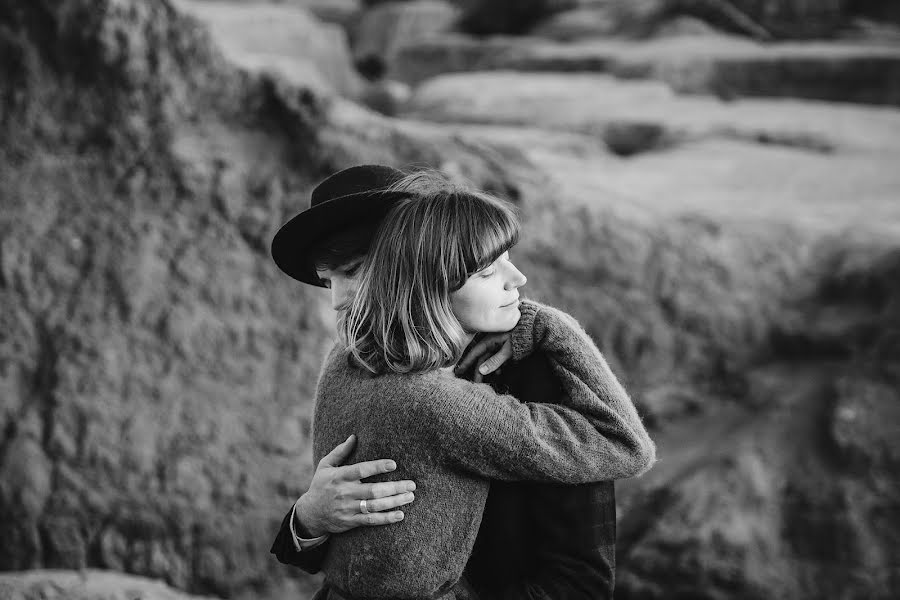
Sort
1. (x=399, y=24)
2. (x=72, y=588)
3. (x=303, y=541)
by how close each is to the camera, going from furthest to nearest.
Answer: (x=399, y=24)
(x=72, y=588)
(x=303, y=541)

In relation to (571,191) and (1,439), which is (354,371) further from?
(571,191)

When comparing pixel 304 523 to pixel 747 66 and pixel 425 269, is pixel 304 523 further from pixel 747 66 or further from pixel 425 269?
pixel 747 66

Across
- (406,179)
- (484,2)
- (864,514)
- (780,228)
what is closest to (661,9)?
(484,2)

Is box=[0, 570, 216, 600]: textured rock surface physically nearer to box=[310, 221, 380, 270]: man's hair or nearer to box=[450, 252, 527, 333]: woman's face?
box=[310, 221, 380, 270]: man's hair

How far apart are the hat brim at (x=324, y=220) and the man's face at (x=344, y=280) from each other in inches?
2.2

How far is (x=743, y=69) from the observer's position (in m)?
9.75

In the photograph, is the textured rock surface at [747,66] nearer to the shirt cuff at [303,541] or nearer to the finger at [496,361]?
the finger at [496,361]

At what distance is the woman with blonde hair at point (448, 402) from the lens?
142cm

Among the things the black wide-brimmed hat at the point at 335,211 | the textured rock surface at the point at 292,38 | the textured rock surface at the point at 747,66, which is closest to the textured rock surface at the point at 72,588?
the black wide-brimmed hat at the point at 335,211

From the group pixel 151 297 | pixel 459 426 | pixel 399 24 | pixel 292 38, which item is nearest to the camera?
pixel 459 426

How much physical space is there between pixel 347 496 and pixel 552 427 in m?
0.34

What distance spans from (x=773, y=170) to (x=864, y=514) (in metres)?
2.92

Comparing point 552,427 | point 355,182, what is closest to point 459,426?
point 552,427

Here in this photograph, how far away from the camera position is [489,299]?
149cm
